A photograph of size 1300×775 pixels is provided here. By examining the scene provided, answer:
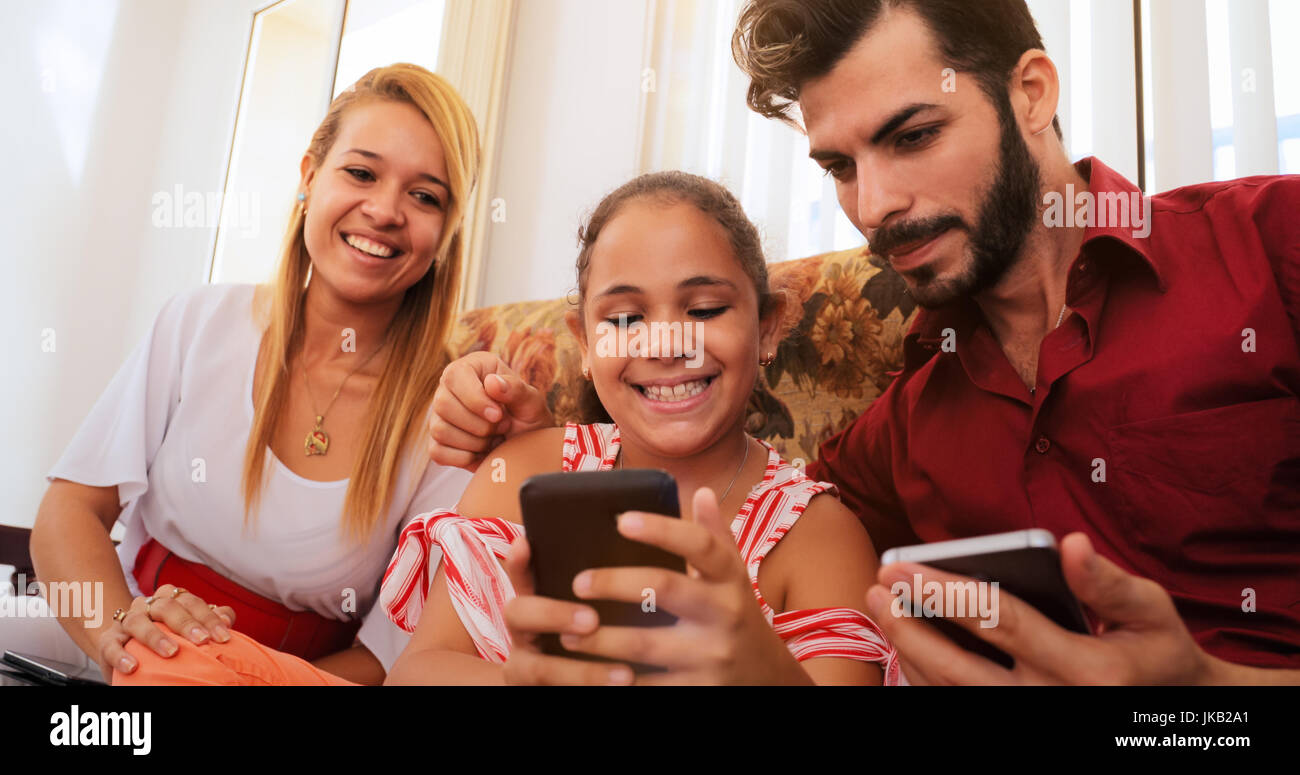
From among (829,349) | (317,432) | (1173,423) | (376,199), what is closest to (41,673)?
(317,432)

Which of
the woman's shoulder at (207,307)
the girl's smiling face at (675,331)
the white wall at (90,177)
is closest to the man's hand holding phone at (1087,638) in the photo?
the girl's smiling face at (675,331)

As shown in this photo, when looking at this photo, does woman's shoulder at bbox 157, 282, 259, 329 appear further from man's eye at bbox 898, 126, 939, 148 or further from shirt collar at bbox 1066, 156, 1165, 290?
shirt collar at bbox 1066, 156, 1165, 290

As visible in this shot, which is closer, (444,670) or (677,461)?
(444,670)

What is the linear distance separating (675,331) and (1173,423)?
64 cm

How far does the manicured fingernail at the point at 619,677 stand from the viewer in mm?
690

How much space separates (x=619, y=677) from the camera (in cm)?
69

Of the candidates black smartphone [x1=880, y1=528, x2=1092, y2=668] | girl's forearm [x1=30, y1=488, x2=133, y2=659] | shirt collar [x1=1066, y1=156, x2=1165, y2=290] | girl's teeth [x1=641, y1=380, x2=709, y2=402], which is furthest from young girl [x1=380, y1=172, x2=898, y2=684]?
girl's forearm [x1=30, y1=488, x2=133, y2=659]

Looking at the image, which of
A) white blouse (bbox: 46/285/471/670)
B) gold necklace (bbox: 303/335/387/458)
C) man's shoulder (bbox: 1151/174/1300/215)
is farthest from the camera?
gold necklace (bbox: 303/335/387/458)

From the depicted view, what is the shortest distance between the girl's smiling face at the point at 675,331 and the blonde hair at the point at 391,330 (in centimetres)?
59

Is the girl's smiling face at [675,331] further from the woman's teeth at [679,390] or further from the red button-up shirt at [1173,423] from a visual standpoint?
the red button-up shirt at [1173,423]

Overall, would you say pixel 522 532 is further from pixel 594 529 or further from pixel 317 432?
pixel 317 432

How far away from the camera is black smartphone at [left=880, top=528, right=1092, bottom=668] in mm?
579

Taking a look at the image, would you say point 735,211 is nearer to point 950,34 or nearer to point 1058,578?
point 950,34

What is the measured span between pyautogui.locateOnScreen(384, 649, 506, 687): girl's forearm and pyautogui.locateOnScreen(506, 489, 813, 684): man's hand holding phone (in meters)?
0.25
